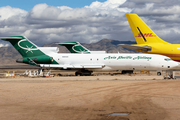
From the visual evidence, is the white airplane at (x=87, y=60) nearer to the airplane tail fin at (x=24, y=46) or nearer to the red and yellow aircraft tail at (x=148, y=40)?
the airplane tail fin at (x=24, y=46)

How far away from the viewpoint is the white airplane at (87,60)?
45.0m

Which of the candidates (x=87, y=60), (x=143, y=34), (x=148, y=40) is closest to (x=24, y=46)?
(x=87, y=60)

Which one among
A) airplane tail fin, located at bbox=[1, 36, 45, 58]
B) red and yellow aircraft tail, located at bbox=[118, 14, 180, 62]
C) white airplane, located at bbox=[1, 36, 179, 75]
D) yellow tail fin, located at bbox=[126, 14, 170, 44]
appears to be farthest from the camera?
airplane tail fin, located at bbox=[1, 36, 45, 58]

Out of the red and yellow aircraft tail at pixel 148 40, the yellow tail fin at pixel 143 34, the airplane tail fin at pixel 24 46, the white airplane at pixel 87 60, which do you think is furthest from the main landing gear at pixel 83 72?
the yellow tail fin at pixel 143 34

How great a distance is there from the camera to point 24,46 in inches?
1850

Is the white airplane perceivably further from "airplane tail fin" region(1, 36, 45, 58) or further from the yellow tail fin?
the yellow tail fin

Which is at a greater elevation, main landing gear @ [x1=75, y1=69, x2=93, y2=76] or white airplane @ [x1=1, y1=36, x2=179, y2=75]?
white airplane @ [x1=1, y1=36, x2=179, y2=75]

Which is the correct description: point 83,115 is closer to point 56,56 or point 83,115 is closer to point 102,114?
point 102,114

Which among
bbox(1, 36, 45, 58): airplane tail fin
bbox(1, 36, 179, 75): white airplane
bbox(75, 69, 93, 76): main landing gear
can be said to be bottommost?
bbox(75, 69, 93, 76): main landing gear

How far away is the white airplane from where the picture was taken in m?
45.0

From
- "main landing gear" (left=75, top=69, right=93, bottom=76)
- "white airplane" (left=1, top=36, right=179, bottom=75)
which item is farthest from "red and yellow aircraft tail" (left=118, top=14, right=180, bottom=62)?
"main landing gear" (left=75, top=69, right=93, bottom=76)

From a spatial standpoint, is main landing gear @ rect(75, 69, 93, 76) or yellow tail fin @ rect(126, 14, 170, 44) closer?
yellow tail fin @ rect(126, 14, 170, 44)

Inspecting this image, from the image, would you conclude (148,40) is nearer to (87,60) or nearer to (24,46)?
(87,60)

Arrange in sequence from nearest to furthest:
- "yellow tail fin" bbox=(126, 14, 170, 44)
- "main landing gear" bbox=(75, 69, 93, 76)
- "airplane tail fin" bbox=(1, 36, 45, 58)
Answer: "yellow tail fin" bbox=(126, 14, 170, 44)
"airplane tail fin" bbox=(1, 36, 45, 58)
"main landing gear" bbox=(75, 69, 93, 76)
